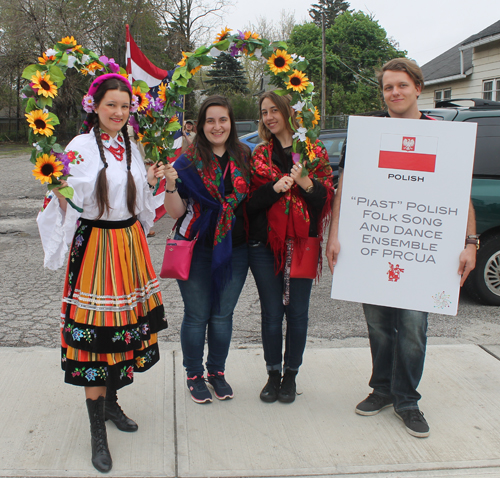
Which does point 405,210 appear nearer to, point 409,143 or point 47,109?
point 409,143

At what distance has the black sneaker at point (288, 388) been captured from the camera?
10.4 feet

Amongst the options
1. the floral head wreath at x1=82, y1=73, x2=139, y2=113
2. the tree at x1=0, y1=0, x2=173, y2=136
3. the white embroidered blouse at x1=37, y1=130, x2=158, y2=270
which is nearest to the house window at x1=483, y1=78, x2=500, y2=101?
the floral head wreath at x1=82, y1=73, x2=139, y2=113

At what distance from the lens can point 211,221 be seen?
2.95m

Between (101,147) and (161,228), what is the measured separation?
245 inches

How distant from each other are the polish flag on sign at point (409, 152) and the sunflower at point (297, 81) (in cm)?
52

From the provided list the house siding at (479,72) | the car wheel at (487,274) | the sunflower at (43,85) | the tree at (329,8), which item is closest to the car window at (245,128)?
the house siding at (479,72)

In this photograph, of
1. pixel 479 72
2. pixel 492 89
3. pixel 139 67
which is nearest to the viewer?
pixel 139 67

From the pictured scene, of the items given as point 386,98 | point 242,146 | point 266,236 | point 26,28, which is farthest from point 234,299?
point 26,28

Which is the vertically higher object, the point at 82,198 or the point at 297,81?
the point at 297,81

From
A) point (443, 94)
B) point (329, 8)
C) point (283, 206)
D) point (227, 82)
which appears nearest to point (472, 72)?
point (443, 94)

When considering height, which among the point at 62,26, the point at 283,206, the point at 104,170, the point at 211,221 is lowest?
the point at 211,221

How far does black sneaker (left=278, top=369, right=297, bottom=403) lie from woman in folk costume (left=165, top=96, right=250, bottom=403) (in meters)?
0.34

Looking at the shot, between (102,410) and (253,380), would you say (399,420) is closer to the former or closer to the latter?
(253,380)

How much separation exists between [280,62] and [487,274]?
133 inches
